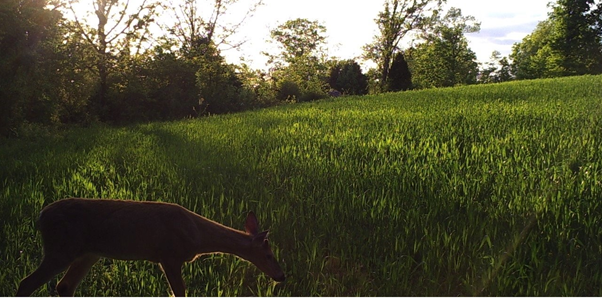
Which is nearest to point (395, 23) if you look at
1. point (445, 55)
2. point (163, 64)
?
point (445, 55)

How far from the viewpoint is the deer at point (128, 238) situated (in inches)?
58.9

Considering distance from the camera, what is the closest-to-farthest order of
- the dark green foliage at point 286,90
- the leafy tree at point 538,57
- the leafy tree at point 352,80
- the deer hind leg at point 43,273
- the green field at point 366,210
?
the deer hind leg at point 43,273 → the green field at point 366,210 → the dark green foliage at point 286,90 → the leafy tree at point 352,80 → the leafy tree at point 538,57

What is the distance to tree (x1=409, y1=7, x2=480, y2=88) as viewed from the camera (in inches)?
1948

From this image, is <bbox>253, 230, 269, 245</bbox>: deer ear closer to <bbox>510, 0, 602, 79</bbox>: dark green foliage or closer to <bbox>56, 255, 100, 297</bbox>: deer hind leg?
<bbox>56, 255, 100, 297</bbox>: deer hind leg

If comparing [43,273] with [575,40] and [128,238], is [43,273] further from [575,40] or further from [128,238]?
[575,40]

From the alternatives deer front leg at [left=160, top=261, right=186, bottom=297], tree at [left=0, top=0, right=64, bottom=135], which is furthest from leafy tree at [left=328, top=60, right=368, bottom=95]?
deer front leg at [left=160, top=261, right=186, bottom=297]

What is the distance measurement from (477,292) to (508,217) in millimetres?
1240

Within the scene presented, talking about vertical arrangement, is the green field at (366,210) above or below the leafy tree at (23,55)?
below

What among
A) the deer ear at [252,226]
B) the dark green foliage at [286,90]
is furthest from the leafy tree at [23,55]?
the dark green foliage at [286,90]

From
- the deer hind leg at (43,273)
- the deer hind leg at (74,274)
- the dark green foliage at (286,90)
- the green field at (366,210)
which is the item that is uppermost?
the dark green foliage at (286,90)

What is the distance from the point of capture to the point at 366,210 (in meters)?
3.41

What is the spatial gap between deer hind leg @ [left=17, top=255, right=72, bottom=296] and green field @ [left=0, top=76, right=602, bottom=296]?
0.77 meters

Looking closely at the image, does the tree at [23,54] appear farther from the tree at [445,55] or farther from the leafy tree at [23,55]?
the tree at [445,55]

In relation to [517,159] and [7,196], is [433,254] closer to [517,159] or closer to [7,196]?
[517,159]
